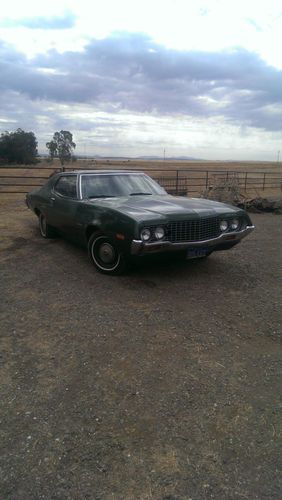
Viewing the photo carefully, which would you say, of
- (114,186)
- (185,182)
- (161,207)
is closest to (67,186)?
(114,186)

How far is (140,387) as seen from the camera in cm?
279

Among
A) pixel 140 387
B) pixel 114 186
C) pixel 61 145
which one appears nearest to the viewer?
pixel 140 387

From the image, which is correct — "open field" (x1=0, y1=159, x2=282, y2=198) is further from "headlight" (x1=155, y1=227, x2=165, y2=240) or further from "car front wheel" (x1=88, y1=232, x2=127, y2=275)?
"headlight" (x1=155, y1=227, x2=165, y2=240)

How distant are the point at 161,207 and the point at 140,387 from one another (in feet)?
8.97

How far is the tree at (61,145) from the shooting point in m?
81.6

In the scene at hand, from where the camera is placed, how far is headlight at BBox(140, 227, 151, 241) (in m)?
4.45

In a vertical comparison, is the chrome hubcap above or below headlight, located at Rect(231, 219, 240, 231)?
below

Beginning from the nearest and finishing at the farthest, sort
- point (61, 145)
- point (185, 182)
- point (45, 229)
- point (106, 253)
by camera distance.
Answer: point (106, 253)
point (45, 229)
point (185, 182)
point (61, 145)

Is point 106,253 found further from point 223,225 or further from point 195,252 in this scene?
point 223,225

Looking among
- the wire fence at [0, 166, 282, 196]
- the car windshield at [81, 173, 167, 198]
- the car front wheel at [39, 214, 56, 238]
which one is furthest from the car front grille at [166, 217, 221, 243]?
the wire fence at [0, 166, 282, 196]

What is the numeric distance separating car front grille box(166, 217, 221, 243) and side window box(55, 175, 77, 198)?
6.69 ft

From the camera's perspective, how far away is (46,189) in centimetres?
719

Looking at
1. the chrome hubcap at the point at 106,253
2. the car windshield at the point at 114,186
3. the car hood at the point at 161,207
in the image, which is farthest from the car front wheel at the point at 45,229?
the chrome hubcap at the point at 106,253

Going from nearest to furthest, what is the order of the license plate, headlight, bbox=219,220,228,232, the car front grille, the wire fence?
the car front grille → the license plate → headlight, bbox=219,220,228,232 → the wire fence
